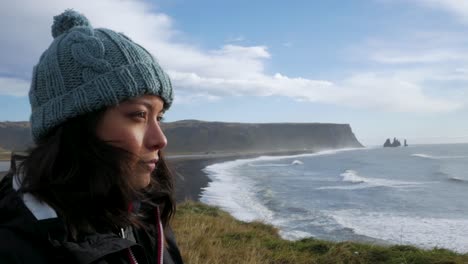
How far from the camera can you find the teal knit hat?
1.44 metres

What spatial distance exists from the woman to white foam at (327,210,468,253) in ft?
35.9

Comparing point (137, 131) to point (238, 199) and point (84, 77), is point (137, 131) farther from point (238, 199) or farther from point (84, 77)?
point (238, 199)

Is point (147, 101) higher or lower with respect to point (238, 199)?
higher

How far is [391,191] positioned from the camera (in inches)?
892

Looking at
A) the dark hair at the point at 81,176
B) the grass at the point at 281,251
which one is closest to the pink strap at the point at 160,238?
the dark hair at the point at 81,176

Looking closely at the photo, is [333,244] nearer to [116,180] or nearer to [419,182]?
[116,180]

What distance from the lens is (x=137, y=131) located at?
1481 millimetres

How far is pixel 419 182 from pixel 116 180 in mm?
29874

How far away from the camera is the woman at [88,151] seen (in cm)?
122

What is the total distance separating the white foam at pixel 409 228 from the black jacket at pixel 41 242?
11.1 m

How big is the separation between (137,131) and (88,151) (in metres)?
0.19

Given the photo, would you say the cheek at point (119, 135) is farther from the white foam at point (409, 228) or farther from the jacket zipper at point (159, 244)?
the white foam at point (409, 228)

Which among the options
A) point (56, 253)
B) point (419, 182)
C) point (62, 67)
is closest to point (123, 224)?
point (56, 253)

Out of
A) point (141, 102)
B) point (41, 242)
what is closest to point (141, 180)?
point (141, 102)
